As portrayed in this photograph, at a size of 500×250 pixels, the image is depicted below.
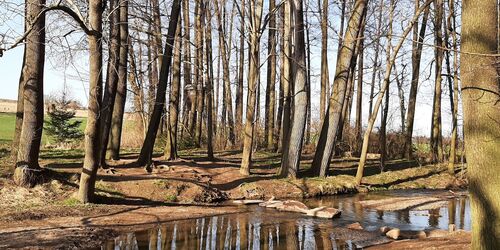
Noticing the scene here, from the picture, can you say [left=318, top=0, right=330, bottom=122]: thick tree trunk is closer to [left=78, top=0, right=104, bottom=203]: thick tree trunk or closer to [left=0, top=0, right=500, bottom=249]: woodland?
[left=0, top=0, right=500, bottom=249]: woodland

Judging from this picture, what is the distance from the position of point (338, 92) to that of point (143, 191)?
8.58 meters

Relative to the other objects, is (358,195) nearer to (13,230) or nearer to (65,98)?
(13,230)

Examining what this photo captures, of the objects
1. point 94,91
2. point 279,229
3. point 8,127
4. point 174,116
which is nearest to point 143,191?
point 94,91

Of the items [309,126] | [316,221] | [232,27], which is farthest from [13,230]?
[232,27]

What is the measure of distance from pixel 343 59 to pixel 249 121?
14.3 ft

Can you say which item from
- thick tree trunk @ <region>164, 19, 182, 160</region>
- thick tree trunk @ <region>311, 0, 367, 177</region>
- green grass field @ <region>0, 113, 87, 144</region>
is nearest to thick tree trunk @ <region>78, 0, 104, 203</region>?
thick tree trunk @ <region>164, 19, 182, 160</region>

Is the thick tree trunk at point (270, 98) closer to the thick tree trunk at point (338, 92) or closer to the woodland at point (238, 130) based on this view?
the woodland at point (238, 130)

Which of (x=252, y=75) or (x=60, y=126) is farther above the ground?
(x=252, y=75)

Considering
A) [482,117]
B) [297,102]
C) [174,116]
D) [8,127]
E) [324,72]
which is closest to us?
[482,117]

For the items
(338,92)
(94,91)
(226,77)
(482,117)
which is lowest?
(482,117)

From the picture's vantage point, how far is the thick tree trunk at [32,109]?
13188 mm

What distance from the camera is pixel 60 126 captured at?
2886 cm

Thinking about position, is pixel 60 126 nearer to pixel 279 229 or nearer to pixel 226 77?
pixel 226 77

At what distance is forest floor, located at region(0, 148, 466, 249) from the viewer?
33.8ft
